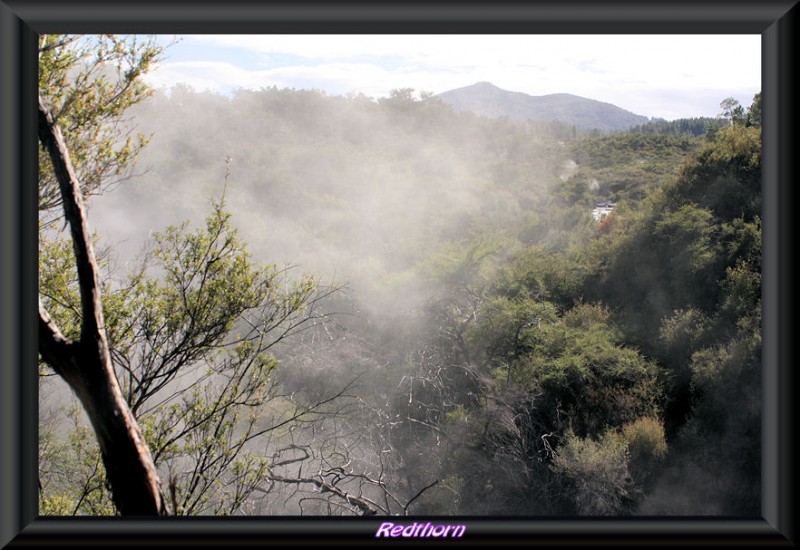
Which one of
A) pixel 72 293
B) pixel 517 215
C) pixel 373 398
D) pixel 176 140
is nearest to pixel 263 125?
pixel 176 140

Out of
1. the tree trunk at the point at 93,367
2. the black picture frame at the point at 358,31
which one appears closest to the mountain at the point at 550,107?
the black picture frame at the point at 358,31

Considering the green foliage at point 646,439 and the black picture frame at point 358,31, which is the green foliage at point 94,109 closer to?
the black picture frame at point 358,31

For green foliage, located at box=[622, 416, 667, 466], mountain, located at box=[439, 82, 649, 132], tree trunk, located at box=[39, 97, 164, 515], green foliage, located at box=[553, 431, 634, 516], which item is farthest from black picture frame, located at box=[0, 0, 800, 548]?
green foliage, located at box=[622, 416, 667, 466]

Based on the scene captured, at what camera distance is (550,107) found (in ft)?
17.0

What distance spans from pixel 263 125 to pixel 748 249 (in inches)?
453

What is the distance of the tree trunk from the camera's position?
69.2 inches

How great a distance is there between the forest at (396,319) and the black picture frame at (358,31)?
0.69 feet

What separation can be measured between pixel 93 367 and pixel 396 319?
726 cm

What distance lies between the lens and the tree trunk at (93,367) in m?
1.76

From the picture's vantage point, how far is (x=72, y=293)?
2623 mm

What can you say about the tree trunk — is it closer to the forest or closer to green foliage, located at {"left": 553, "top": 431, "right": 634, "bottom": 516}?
the forest

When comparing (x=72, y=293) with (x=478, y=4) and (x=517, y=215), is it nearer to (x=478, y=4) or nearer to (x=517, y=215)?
Answer: (x=478, y=4)

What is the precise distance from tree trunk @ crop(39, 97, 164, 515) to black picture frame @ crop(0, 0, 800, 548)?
0.50ft

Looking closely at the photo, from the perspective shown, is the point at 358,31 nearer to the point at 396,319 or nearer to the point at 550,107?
the point at 550,107
